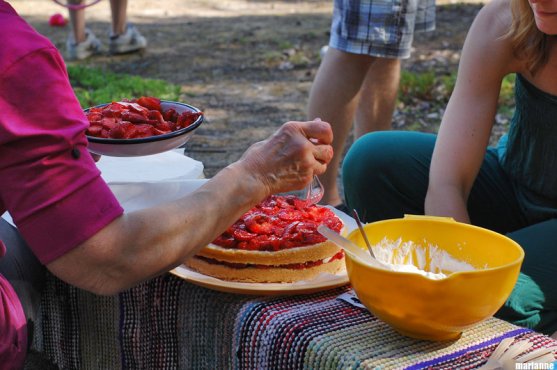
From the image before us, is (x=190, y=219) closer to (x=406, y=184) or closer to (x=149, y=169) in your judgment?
(x=149, y=169)

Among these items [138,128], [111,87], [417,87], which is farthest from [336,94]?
[111,87]

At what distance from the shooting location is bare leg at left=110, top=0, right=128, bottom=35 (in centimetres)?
708

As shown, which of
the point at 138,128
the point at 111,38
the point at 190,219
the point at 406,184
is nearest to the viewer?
the point at 190,219

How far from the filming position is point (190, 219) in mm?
1550

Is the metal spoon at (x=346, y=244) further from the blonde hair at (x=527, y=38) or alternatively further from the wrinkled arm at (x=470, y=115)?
the blonde hair at (x=527, y=38)

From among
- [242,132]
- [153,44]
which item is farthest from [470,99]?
[153,44]

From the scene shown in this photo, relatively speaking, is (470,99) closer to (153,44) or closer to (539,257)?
(539,257)

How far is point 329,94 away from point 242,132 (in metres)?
1.83

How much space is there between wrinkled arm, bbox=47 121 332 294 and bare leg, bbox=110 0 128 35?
567cm

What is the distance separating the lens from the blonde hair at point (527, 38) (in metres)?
2.20

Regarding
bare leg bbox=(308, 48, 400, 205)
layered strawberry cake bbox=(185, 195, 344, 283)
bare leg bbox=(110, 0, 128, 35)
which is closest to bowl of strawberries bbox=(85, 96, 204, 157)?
layered strawberry cake bbox=(185, 195, 344, 283)

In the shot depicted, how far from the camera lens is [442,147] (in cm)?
233

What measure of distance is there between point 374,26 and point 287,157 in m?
1.93

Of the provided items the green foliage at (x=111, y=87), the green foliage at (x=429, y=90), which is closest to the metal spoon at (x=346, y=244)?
the green foliage at (x=111, y=87)
